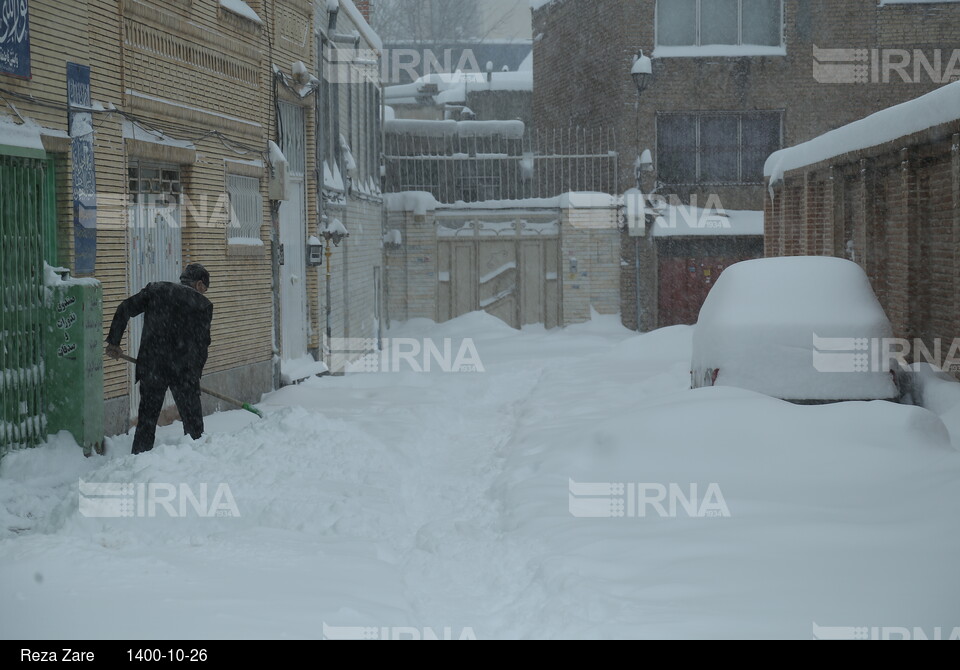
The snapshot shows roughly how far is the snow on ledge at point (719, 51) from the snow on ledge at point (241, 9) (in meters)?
12.2

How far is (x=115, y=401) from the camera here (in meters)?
10.1

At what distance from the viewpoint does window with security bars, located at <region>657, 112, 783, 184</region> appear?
23906 mm

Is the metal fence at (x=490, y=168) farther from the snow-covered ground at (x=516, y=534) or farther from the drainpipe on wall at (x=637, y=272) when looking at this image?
the snow-covered ground at (x=516, y=534)

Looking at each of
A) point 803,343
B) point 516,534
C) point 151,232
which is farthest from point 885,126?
point 151,232

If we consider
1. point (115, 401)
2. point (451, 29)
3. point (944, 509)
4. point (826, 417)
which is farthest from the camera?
point (451, 29)

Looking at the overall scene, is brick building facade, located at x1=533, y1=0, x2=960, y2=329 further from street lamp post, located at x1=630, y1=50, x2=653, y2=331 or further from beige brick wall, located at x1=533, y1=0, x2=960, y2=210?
street lamp post, located at x1=630, y1=50, x2=653, y2=331

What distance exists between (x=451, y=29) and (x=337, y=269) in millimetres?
35746

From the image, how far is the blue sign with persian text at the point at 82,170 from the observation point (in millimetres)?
9377

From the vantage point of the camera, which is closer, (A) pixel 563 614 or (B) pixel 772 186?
(A) pixel 563 614

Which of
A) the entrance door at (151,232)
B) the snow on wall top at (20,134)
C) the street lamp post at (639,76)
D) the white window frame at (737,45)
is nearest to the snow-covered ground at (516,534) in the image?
the entrance door at (151,232)

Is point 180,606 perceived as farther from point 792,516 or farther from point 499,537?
point 792,516

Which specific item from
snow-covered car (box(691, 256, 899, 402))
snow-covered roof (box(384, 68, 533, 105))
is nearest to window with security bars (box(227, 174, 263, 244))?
snow-covered car (box(691, 256, 899, 402))

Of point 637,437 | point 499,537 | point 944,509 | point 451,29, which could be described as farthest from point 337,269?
point 451,29

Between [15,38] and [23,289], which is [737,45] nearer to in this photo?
[15,38]
